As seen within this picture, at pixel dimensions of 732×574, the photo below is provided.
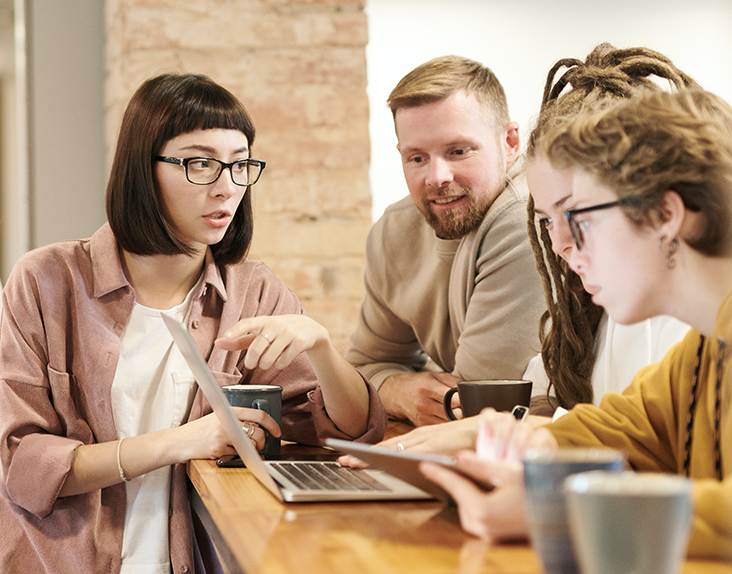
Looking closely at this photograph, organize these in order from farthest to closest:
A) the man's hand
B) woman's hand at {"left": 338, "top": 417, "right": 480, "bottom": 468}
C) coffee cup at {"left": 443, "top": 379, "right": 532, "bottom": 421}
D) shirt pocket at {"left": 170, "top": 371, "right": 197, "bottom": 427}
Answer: the man's hand, shirt pocket at {"left": 170, "top": 371, "right": 197, "bottom": 427}, coffee cup at {"left": 443, "top": 379, "right": 532, "bottom": 421}, woman's hand at {"left": 338, "top": 417, "right": 480, "bottom": 468}

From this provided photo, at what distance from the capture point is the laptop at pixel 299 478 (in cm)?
86

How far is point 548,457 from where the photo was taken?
554 millimetres

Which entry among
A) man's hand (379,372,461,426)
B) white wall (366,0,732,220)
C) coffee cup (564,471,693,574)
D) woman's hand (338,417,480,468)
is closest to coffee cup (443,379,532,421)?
woman's hand (338,417,480,468)

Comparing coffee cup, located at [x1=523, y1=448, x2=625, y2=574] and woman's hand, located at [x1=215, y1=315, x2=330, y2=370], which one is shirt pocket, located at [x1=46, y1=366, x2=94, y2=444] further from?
coffee cup, located at [x1=523, y1=448, x2=625, y2=574]

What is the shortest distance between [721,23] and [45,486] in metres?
2.00

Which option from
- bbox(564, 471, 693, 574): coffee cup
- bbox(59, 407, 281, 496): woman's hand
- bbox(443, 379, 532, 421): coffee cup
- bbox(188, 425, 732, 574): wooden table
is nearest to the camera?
bbox(564, 471, 693, 574): coffee cup

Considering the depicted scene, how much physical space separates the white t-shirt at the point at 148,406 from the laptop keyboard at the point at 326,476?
1.06ft

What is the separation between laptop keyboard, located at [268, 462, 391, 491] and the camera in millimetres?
916

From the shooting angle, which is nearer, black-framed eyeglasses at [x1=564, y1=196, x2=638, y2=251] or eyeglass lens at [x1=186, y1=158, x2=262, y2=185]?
black-framed eyeglasses at [x1=564, y1=196, x2=638, y2=251]

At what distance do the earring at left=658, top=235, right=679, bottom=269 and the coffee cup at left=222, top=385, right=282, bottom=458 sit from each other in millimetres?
663

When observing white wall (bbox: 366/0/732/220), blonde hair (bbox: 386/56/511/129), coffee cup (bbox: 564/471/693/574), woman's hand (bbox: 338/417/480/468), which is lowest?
woman's hand (bbox: 338/417/480/468)

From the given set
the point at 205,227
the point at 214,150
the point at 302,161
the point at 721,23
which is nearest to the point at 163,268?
the point at 205,227

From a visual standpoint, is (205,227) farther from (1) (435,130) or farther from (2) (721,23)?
(2) (721,23)

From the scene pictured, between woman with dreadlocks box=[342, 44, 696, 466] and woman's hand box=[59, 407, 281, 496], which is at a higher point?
woman with dreadlocks box=[342, 44, 696, 466]
